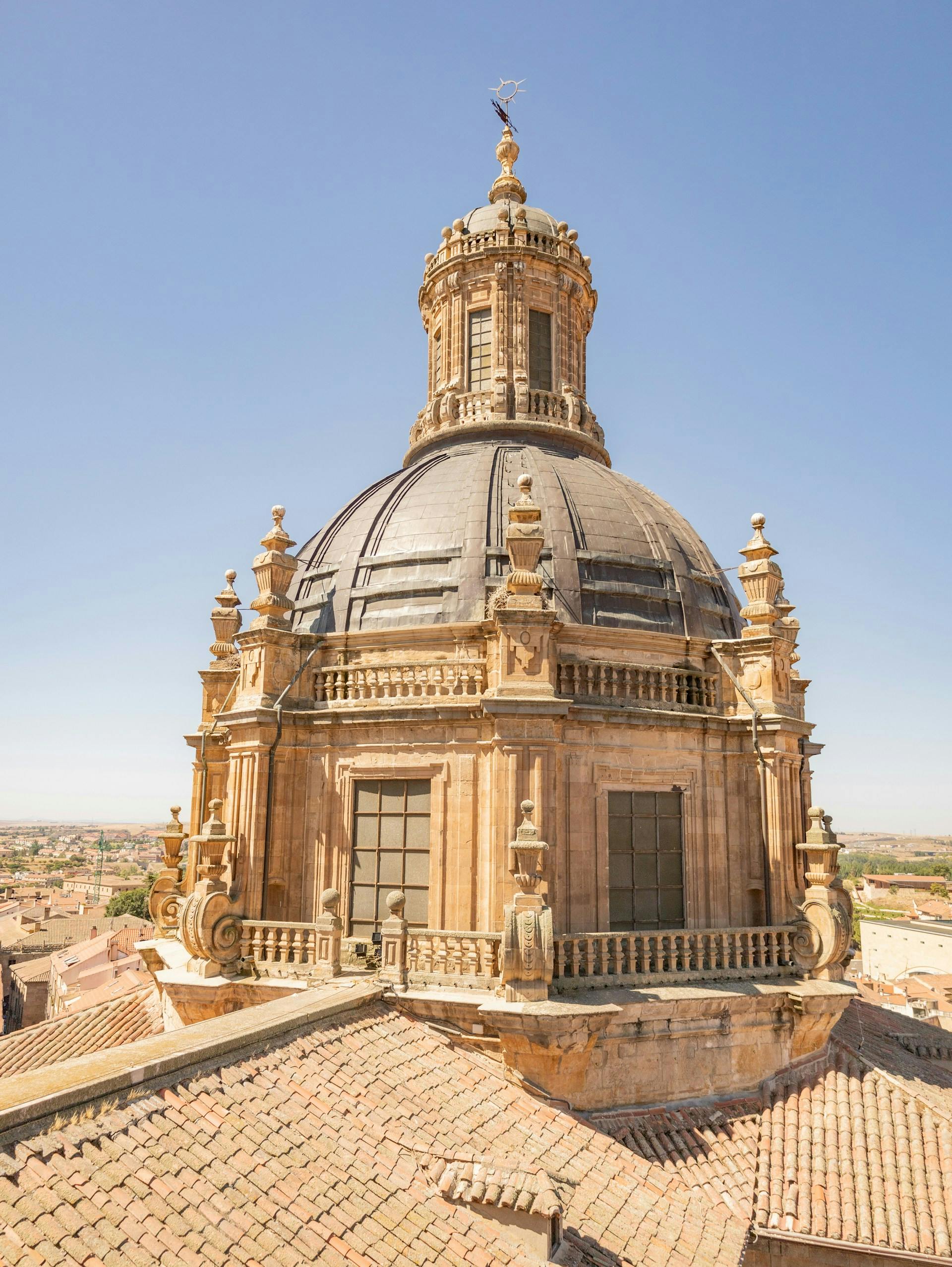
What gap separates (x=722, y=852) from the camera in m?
16.4

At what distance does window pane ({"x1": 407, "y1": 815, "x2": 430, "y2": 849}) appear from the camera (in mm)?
15594

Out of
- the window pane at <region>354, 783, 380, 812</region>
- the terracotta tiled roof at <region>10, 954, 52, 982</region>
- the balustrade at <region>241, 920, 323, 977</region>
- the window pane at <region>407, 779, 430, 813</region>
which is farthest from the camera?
the terracotta tiled roof at <region>10, 954, 52, 982</region>

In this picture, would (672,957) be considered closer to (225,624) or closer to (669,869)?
(669,869)

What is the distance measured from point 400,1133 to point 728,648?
10.6 meters

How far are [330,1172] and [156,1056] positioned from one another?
208cm

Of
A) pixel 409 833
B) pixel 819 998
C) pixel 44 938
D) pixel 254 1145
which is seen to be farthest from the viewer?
pixel 44 938

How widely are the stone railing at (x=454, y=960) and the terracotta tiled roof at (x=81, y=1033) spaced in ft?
20.6

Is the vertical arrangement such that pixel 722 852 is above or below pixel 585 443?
below

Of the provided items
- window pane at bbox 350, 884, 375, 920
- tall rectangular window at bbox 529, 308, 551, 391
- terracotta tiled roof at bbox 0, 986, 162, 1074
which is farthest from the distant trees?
window pane at bbox 350, 884, 375, 920

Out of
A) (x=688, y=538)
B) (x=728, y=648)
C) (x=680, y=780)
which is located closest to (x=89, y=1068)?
(x=680, y=780)

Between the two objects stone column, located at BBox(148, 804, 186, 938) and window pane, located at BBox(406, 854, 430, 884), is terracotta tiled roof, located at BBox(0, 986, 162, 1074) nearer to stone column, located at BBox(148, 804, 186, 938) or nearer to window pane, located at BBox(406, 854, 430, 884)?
stone column, located at BBox(148, 804, 186, 938)

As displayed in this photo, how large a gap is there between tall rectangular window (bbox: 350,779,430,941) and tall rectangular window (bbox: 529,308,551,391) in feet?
37.6

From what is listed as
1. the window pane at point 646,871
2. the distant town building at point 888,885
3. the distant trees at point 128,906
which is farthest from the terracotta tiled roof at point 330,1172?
the distant town building at point 888,885

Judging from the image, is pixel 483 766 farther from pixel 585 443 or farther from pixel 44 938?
pixel 44 938
